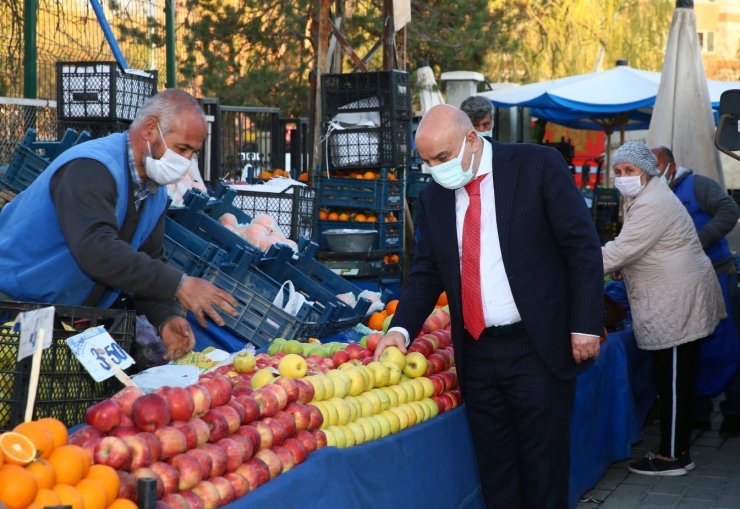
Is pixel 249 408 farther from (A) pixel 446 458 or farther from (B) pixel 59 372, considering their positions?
(A) pixel 446 458

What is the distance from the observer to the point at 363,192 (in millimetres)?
9898

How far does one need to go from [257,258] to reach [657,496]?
8.89 feet

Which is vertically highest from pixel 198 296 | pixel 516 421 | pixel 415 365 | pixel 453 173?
pixel 453 173

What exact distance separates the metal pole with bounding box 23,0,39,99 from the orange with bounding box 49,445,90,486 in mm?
7424

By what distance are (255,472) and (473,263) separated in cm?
138

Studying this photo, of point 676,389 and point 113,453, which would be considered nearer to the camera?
point 113,453

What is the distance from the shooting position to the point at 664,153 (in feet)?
24.1

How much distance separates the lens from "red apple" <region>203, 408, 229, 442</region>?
3430 mm

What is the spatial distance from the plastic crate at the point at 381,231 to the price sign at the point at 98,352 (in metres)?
6.13

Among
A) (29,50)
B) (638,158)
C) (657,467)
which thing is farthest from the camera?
(29,50)

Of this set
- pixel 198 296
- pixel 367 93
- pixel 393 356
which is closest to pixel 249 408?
pixel 198 296

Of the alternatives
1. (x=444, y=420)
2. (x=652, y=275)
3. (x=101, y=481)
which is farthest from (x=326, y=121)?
(x=101, y=481)

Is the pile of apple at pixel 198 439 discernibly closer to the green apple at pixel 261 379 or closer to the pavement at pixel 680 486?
the green apple at pixel 261 379

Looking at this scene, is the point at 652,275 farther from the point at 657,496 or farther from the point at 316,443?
the point at 316,443
